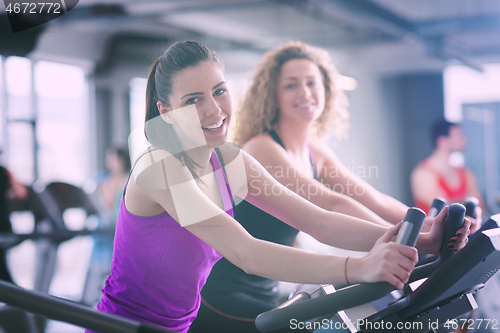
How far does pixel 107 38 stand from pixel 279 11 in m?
2.55

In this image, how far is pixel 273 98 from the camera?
4.27 ft

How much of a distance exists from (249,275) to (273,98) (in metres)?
0.50

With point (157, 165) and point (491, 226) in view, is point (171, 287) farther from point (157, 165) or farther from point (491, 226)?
point (491, 226)

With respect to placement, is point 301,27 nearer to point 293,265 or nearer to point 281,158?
point 281,158

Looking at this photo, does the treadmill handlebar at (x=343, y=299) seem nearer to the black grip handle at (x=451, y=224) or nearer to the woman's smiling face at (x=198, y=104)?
the black grip handle at (x=451, y=224)

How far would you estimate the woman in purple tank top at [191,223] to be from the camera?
84 centimetres

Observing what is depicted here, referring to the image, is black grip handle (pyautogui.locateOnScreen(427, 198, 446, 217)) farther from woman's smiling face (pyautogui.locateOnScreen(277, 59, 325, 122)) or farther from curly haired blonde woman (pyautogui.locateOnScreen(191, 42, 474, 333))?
woman's smiling face (pyautogui.locateOnScreen(277, 59, 325, 122))

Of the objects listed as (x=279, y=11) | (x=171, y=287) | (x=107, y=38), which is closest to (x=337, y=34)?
(x=279, y=11)

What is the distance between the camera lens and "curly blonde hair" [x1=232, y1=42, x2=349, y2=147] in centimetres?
131

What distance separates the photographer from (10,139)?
5.98 metres

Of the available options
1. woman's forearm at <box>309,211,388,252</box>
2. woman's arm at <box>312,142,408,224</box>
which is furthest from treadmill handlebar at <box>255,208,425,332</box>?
woman's arm at <box>312,142,408,224</box>

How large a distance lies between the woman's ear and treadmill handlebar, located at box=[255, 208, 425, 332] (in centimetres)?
44

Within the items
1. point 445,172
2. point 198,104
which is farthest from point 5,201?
point 445,172

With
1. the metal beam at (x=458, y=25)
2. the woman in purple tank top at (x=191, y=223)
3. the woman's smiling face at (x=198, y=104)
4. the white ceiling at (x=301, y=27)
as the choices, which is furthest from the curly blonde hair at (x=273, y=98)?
the metal beam at (x=458, y=25)
